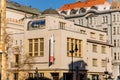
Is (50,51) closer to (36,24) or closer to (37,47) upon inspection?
(37,47)

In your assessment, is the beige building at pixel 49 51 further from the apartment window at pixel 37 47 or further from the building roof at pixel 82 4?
the building roof at pixel 82 4

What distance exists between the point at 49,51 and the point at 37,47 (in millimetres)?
2710

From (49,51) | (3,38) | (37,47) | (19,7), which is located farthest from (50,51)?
(3,38)

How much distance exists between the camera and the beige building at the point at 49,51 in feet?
175

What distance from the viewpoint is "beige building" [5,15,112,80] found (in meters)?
53.2

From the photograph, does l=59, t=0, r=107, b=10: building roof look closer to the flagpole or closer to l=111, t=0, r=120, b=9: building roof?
l=111, t=0, r=120, b=9: building roof

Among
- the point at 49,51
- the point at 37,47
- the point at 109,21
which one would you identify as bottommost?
the point at 49,51

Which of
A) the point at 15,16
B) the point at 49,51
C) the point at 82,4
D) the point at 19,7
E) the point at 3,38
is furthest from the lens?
the point at 82,4

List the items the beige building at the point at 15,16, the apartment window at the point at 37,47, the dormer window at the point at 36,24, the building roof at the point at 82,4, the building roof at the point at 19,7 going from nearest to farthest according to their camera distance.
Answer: the apartment window at the point at 37,47 → the dormer window at the point at 36,24 → the beige building at the point at 15,16 → the building roof at the point at 19,7 → the building roof at the point at 82,4

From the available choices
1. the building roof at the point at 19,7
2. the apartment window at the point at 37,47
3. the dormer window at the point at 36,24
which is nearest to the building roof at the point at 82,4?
the building roof at the point at 19,7

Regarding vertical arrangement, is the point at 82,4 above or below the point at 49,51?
above

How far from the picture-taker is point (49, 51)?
53.8 meters

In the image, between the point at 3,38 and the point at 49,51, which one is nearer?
the point at 3,38

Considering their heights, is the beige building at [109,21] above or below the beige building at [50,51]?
above
